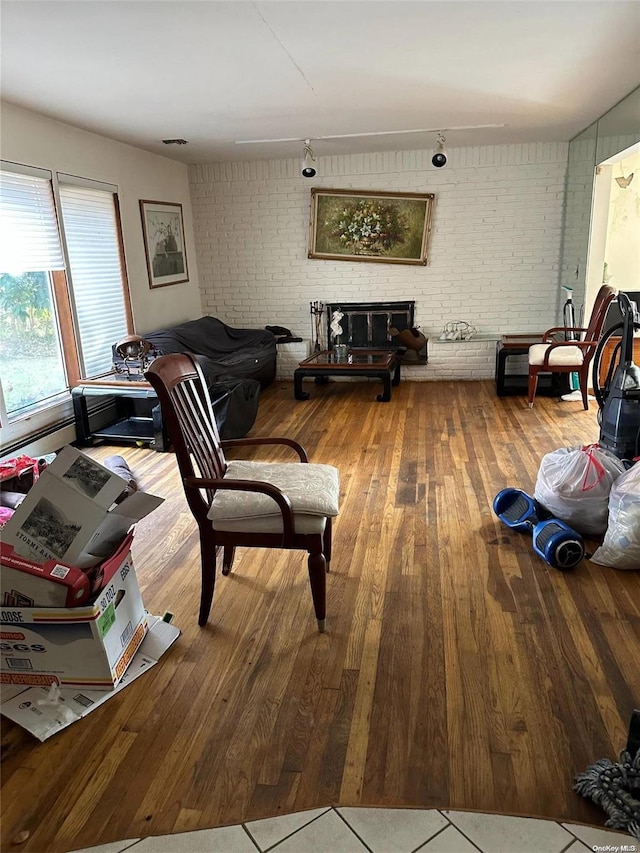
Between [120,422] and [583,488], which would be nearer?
[583,488]

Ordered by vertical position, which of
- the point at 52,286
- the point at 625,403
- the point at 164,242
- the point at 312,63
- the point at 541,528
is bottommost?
the point at 541,528

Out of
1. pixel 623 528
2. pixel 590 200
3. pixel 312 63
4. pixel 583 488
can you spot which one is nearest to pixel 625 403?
pixel 583 488

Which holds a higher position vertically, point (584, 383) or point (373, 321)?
point (373, 321)

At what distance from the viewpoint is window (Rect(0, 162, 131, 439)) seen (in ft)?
13.4

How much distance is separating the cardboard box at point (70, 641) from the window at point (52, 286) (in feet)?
8.08

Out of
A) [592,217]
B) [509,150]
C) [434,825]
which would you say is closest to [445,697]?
[434,825]

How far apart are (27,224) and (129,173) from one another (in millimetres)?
1582

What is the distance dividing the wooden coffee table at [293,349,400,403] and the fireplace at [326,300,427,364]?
0.51 m

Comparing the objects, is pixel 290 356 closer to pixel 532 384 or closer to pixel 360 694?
pixel 532 384

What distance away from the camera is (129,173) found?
5.44m

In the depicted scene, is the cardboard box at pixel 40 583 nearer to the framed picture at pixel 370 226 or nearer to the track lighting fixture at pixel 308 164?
the track lighting fixture at pixel 308 164

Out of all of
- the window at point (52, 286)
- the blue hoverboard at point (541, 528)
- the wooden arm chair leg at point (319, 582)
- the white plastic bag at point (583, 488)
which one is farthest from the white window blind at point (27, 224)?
the white plastic bag at point (583, 488)

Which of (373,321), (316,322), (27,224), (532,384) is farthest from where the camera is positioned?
(316,322)

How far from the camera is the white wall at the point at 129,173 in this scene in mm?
4070
